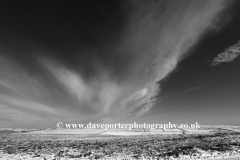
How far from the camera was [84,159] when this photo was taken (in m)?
18.0

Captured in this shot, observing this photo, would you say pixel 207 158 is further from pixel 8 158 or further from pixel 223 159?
pixel 8 158

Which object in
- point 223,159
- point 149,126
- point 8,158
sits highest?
point 223,159

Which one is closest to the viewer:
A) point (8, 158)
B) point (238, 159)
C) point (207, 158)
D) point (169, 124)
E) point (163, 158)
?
point (238, 159)

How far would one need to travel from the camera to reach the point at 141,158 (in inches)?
672

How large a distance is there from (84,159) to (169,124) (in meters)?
113

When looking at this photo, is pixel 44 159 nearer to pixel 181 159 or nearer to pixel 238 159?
pixel 181 159

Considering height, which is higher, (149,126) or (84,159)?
(84,159)

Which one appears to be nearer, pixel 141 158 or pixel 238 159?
pixel 238 159

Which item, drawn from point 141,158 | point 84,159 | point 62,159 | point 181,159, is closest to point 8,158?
point 62,159

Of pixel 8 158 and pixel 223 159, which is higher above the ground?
pixel 223 159

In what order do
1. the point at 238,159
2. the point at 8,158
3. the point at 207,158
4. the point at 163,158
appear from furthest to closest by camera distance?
1. the point at 8,158
2. the point at 163,158
3. the point at 207,158
4. the point at 238,159

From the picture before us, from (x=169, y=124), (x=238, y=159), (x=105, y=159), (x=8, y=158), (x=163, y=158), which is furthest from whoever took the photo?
(x=169, y=124)

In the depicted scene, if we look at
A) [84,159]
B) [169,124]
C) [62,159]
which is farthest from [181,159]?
[169,124]

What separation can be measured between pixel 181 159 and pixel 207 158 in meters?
2.64
